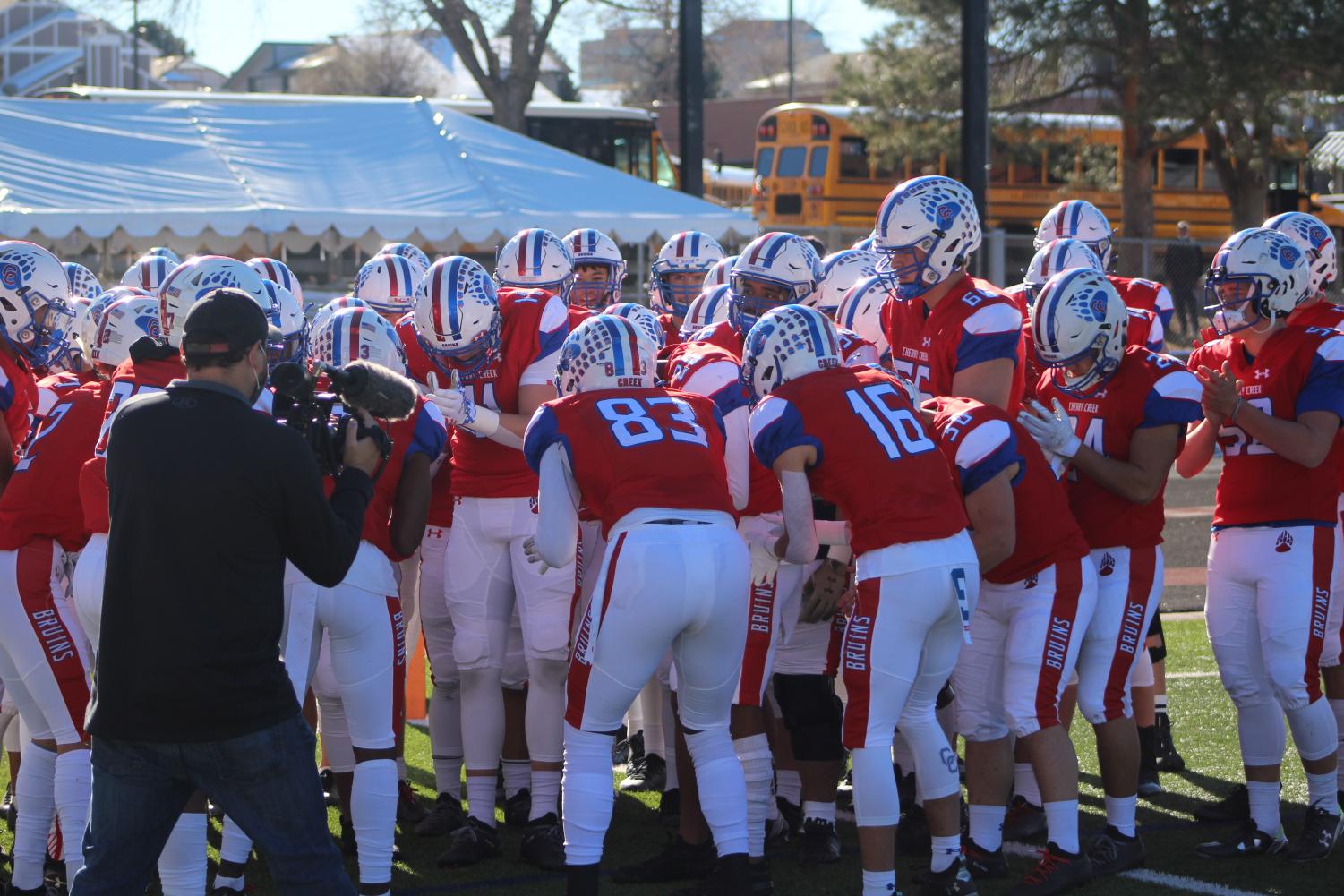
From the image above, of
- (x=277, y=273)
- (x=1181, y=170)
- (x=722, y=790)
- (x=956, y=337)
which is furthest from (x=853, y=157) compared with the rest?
(x=722, y=790)

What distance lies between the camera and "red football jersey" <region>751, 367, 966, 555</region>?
15.4 ft

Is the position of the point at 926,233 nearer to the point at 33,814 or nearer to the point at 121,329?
the point at 121,329

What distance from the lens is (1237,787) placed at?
6.04 meters

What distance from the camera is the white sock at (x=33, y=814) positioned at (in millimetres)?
4887

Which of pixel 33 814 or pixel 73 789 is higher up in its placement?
pixel 73 789

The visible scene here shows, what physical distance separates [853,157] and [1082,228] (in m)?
21.2

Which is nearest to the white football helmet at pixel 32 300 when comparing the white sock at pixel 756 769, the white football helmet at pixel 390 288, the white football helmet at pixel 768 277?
the white football helmet at pixel 390 288

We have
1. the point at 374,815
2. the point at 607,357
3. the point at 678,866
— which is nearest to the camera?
the point at 374,815

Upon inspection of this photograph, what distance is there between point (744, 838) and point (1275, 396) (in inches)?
96.8

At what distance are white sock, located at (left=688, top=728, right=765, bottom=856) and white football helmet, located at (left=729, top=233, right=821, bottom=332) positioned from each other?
65.5 inches

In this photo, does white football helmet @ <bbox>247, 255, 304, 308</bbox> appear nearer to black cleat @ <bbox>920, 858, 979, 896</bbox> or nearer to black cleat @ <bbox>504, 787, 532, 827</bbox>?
black cleat @ <bbox>504, 787, 532, 827</bbox>

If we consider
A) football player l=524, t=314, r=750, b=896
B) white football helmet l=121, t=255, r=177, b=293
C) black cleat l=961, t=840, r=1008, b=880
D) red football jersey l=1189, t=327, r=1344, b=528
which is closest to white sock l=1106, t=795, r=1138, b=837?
black cleat l=961, t=840, r=1008, b=880

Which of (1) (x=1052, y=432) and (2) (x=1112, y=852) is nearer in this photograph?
(1) (x=1052, y=432)

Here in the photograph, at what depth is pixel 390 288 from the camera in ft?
22.1
